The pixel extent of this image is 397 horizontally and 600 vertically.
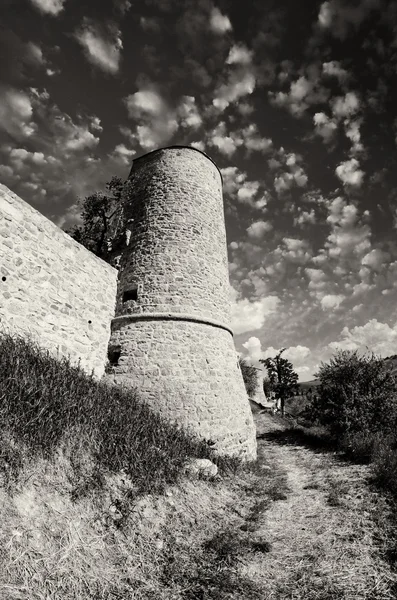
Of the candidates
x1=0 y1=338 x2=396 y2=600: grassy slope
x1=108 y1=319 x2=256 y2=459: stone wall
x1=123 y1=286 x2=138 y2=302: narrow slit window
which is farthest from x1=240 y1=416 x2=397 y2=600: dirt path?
x1=123 y1=286 x2=138 y2=302: narrow slit window

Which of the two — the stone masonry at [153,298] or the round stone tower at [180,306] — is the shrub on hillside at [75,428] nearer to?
the stone masonry at [153,298]

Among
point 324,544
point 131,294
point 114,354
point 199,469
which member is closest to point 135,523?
point 199,469

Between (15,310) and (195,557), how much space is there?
213 inches

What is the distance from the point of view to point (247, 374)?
29812 millimetres

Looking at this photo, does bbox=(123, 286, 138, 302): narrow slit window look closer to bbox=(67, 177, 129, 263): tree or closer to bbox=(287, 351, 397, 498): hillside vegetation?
bbox=(67, 177, 129, 263): tree

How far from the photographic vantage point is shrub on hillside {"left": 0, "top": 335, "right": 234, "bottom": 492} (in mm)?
3322

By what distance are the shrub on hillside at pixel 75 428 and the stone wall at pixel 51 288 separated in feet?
3.44

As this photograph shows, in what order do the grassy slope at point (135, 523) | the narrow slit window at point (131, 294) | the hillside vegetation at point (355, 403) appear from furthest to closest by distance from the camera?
the hillside vegetation at point (355, 403)
the narrow slit window at point (131, 294)
the grassy slope at point (135, 523)

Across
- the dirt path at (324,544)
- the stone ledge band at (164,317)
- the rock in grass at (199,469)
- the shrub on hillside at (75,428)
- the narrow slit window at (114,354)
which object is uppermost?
the stone ledge band at (164,317)

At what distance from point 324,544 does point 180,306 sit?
5.89 m

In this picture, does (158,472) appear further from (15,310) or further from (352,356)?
(352,356)

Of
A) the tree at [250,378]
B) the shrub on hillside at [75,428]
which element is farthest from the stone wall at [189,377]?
the tree at [250,378]

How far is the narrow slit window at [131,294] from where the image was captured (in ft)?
28.9

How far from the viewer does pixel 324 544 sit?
385cm
